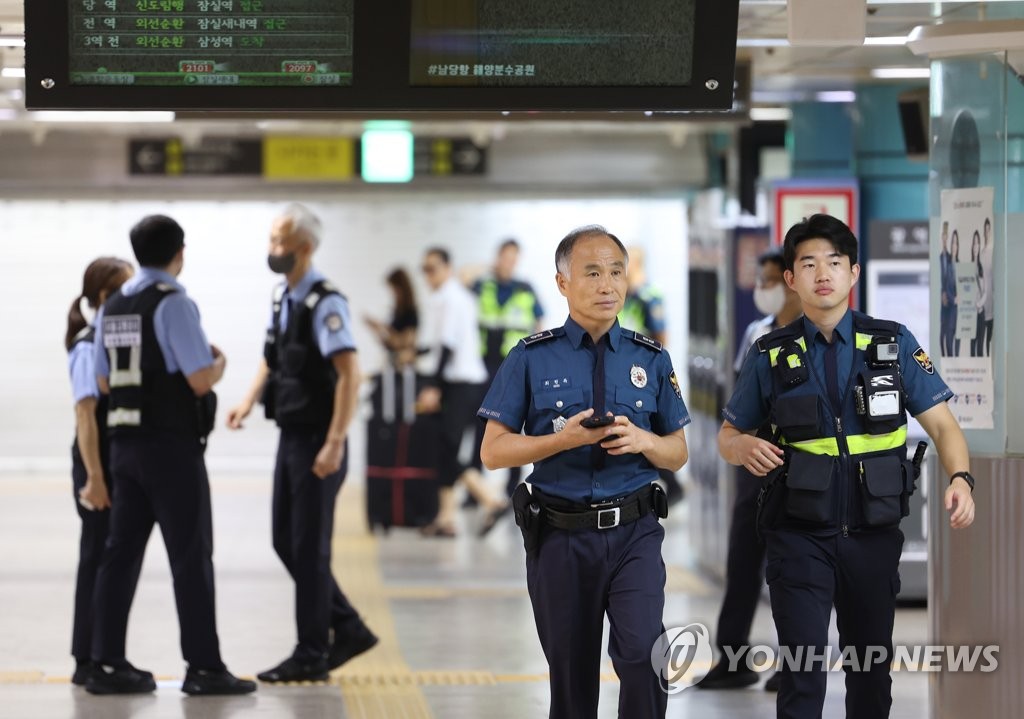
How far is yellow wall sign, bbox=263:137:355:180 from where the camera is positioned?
14531 millimetres

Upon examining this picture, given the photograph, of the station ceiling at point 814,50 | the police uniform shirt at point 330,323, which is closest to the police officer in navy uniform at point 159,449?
the police uniform shirt at point 330,323

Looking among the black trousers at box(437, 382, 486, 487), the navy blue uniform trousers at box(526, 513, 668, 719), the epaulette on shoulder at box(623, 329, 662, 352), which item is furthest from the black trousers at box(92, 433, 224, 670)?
the black trousers at box(437, 382, 486, 487)

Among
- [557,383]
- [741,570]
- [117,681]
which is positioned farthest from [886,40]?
[117,681]

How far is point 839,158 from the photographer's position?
10.0 meters

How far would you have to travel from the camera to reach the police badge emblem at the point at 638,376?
454cm

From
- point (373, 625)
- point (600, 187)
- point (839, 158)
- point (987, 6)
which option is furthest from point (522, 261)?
point (987, 6)

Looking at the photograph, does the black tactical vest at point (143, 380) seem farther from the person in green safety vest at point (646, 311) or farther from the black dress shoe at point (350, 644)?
the person in green safety vest at point (646, 311)

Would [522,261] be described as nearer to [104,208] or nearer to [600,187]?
[600,187]

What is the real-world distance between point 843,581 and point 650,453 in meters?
0.75

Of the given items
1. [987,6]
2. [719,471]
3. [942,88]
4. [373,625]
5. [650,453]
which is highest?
[987,6]

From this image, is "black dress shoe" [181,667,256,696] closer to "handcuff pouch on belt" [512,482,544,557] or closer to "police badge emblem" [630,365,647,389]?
"handcuff pouch on belt" [512,482,544,557]

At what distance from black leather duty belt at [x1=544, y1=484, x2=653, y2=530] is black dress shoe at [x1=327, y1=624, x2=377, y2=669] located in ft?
8.72

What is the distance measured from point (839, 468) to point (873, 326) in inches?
17.7

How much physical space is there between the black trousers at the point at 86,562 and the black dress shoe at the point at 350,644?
103 centimetres
